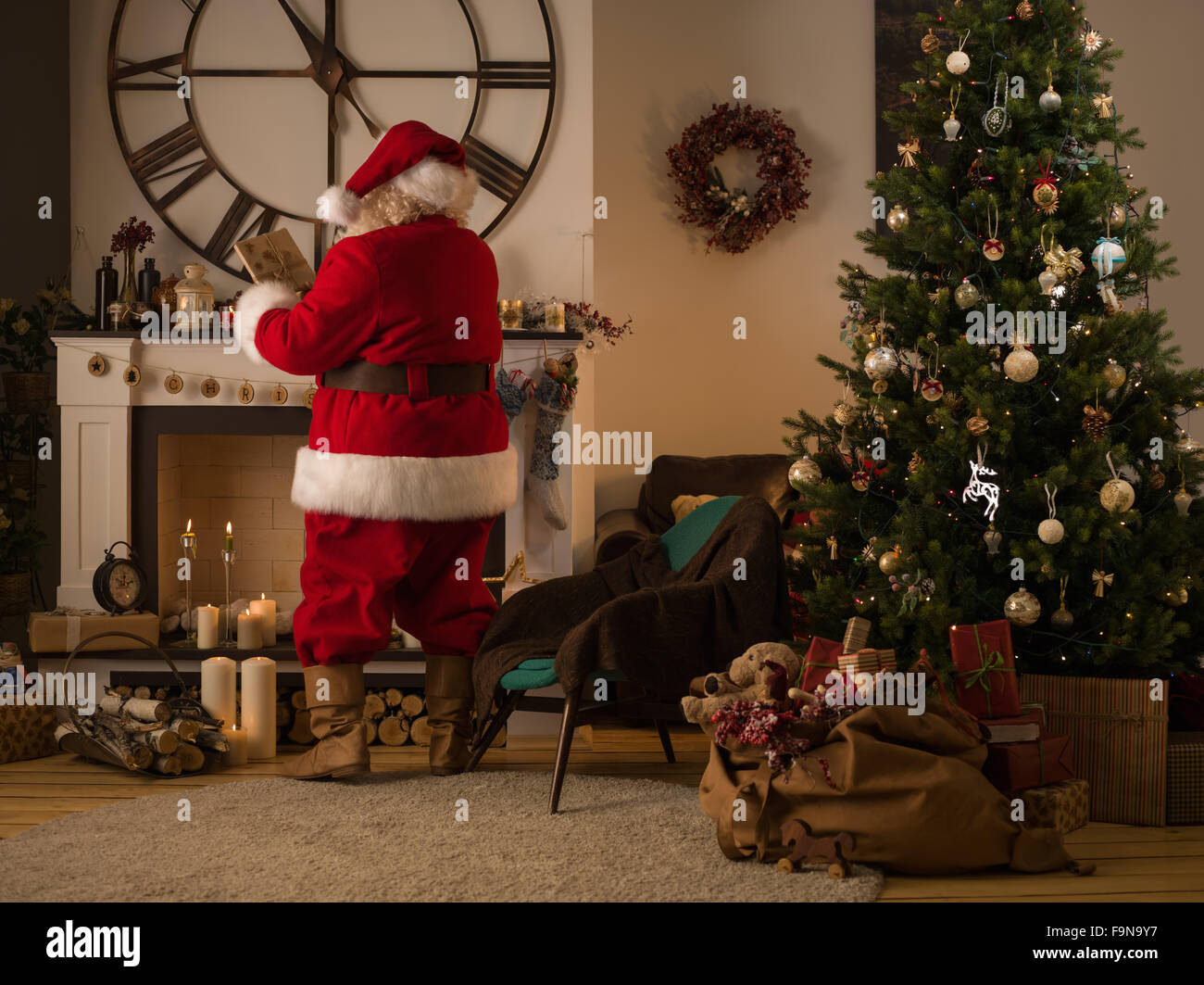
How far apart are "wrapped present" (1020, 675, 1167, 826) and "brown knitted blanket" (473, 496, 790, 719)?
77 cm

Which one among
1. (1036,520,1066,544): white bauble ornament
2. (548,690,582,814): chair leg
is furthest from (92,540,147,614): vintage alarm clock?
(1036,520,1066,544): white bauble ornament

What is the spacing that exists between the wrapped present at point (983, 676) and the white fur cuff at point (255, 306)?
205cm

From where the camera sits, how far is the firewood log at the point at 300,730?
3.95m

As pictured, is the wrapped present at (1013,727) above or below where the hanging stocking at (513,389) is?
below

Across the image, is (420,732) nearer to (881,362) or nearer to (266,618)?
(266,618)

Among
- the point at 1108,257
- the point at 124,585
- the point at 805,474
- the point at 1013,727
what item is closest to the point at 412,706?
the point at 124,585

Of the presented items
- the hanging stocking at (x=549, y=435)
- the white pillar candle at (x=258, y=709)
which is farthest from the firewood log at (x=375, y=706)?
the hanging stocking at (x=549, y=435)

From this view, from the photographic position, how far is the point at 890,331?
339 centimetres

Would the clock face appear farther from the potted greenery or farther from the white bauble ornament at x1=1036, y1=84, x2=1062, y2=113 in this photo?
the white bauble ornament at x1=1036, y1=84, x2=1062, y2=113

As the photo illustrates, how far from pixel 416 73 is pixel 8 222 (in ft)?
5.02

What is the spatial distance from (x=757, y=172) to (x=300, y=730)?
3.16 meters

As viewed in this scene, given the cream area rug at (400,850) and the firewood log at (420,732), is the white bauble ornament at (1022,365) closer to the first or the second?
the cream area rug at (400,850)

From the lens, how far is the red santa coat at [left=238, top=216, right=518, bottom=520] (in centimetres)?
320
